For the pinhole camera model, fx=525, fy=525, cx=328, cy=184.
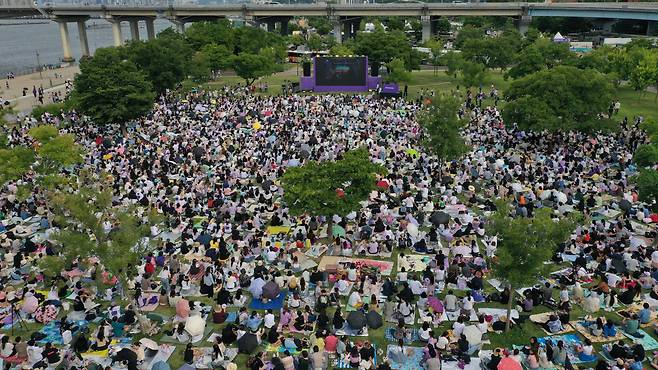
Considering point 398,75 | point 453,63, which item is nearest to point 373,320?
point 398,75

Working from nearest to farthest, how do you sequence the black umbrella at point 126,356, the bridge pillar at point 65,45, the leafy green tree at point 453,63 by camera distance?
the black umbrella at point 126,356 → the leafy green tree at point 453,63 → the bridge pillar at point 65,45

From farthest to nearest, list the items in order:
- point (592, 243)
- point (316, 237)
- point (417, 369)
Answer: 1. point (316, 237)
2. point (592, 243)
3. point (417, 369)

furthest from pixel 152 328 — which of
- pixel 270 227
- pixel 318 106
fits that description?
pixel 318 106

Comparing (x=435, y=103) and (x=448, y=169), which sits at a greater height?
(x=435, y=103)

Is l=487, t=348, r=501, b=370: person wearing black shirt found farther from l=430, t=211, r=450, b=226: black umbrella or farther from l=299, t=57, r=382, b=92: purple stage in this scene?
l=299, t=57, r=382, b=92: purple stage

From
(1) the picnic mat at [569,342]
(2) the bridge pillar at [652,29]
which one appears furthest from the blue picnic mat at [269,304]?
(2) the bridge pillar at [652,29]

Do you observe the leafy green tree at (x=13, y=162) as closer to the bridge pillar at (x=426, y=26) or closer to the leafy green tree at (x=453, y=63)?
the leafy green tree at (x=453, y=63)

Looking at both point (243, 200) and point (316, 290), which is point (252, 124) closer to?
point (243, 200)
